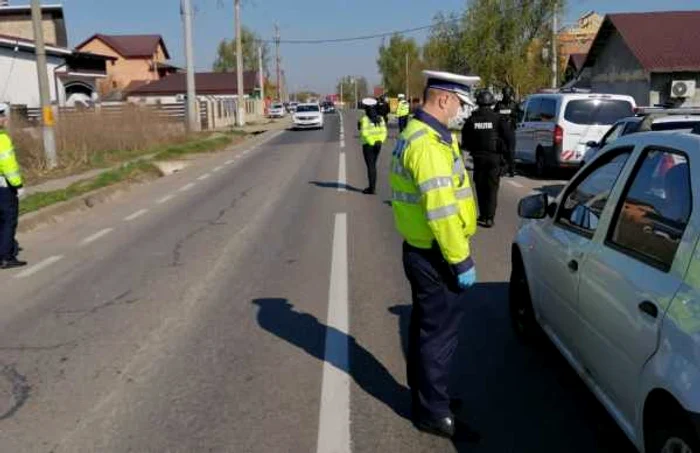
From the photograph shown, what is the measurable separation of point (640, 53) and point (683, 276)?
101 ft

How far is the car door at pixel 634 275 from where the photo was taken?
10.1 feet

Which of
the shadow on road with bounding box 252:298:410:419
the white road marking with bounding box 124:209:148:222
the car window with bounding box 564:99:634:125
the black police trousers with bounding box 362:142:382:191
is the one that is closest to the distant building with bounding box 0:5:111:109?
the white road marking with bounding box 124:209:148:222

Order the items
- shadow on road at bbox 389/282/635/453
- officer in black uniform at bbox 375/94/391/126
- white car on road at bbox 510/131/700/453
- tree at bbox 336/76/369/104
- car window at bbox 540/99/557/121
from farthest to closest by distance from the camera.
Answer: tree at bbox 336/76/369/104 → car window at bbox 540/99/557/121 → officer in black uniform at bbox 375/94/391/126 → shadow on road at bbox 389/282/635/453 → white car on road at bbox 510/131/700/453

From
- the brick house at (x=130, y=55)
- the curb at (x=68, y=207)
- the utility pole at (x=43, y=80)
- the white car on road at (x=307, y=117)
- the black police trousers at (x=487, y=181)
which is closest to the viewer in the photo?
the black police trousers at (x=487, y=181)

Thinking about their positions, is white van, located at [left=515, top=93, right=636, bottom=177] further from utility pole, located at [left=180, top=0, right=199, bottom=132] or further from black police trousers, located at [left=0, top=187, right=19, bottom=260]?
utility pole, located at [left=180, top=0, right=199, bottom=132]

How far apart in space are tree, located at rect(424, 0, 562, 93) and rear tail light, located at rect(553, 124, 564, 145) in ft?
66.9

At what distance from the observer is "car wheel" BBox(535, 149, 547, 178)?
17.3 metres

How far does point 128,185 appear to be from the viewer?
1778 cm

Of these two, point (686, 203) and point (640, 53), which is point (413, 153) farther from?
point (640, 53)

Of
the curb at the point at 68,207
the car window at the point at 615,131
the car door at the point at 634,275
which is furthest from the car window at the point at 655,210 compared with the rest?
the curb at the point at 68,207

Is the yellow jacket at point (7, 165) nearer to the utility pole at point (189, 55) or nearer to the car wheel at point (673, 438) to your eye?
the car wheel at point (673, 438)

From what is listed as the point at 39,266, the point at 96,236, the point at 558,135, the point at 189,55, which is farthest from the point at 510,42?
the point at 39,266

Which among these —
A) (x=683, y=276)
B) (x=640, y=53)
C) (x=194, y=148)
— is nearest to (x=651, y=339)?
(x=683, y=276)

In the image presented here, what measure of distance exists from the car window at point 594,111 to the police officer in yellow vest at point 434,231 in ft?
43.1
